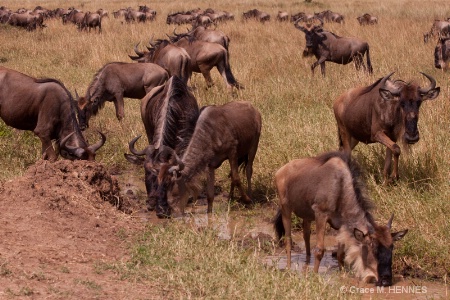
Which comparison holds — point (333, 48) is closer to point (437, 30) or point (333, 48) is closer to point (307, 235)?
point (437, 30)

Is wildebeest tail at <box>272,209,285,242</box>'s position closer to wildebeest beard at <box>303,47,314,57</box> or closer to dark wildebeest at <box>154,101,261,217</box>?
dark wildebeest at <box>154,101,261,217</box>

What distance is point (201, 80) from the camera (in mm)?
15008

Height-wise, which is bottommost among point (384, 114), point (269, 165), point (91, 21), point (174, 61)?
point (91, 21)

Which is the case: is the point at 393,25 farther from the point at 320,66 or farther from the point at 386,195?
the point at 386,195

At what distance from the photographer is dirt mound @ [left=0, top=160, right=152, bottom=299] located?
15.5 ft

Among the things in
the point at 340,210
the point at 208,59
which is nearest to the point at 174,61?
the point at 208,59

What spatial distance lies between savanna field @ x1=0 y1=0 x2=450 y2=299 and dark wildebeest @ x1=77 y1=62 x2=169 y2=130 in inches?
12.7

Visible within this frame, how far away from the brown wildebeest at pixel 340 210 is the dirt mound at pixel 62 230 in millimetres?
1467

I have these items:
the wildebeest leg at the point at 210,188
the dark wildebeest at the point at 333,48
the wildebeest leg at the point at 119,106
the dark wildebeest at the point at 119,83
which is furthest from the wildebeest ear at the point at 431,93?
the dark wildebeest at the point at 333,48

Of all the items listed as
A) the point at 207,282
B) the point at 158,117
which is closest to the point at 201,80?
the point at 158,117

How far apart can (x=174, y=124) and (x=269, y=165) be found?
144 centimetres

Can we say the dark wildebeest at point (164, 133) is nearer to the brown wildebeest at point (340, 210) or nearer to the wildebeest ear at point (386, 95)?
the brown wildebeest at point (340, 210)

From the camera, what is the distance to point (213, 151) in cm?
763

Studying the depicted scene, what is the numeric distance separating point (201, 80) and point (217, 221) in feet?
26.6
